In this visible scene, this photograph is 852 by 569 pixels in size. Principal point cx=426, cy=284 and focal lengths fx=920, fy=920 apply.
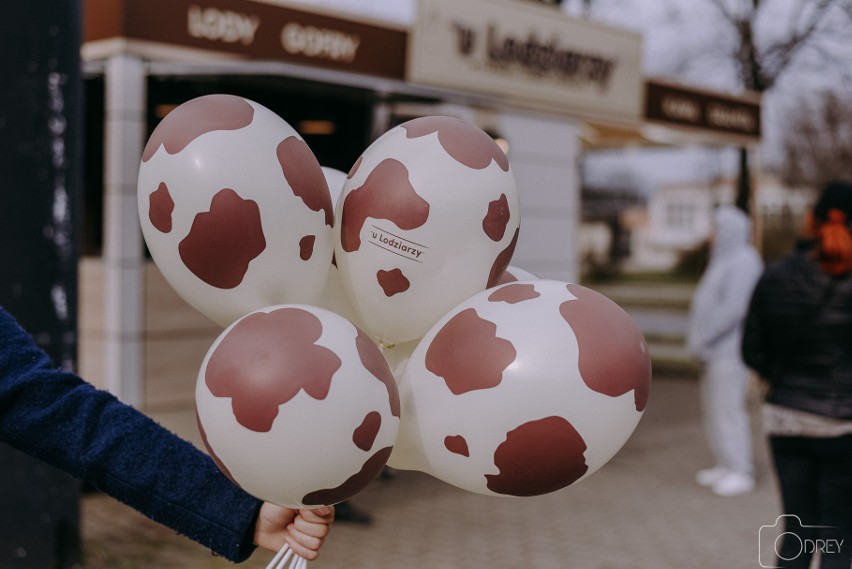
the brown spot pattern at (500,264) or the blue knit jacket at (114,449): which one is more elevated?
the brown spot pattern at (500,264)

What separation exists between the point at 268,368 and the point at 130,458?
0.35 metres

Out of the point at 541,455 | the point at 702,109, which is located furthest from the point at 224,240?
the point at 702,109

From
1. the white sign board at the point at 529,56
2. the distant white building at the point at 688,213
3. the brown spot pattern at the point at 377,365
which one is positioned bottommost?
the distant white building at the point at 688,213

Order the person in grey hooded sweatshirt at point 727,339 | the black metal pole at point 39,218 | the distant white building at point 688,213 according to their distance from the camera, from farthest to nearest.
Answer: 1. the distant white building at point 688,213
2. the person in grey hooded sweatshirt at point 727,339
3. the black metal pole at point 39,218

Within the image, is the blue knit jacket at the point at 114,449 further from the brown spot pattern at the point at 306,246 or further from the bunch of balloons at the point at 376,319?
the brown spot pattern at the point at 306,246

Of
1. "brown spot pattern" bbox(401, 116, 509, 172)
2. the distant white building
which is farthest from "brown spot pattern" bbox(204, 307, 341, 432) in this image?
the distant white building

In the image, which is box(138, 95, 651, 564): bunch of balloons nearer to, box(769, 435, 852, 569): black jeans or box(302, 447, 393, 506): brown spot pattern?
box(302, 447, 393, 506): brown spot pattern

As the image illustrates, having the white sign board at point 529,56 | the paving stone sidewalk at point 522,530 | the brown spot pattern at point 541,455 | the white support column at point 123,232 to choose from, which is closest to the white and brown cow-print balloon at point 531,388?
the brown spot pattern at point 541,455

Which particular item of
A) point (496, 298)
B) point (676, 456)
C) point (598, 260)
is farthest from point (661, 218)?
point (496, 298)

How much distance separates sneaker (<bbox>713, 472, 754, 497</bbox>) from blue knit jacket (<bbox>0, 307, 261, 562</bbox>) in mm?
5112

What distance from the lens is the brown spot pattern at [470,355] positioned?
5.10 ft

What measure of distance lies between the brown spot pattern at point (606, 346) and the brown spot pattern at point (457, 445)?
239 mm

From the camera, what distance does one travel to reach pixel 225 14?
18.9 ft

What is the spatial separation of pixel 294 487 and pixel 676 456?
6.34 m
